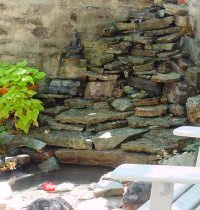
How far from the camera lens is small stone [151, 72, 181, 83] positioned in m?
6.17

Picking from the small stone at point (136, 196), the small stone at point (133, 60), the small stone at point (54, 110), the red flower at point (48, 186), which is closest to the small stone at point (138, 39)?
the small stone at point (133, 60)

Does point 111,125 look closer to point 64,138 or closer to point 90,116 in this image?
point 90,116

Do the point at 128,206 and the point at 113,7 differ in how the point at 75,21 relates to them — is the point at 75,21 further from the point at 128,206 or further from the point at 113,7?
the point at 128,206

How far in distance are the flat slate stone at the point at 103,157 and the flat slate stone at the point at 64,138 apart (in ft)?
0.26

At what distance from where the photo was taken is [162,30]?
660 centimetres

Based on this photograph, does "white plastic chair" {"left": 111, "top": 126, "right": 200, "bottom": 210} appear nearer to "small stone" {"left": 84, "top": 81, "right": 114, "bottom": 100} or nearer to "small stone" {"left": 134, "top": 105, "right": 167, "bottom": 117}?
"small stone" {"left": 134, "top": 105, "right": 167, "bottom": 117}

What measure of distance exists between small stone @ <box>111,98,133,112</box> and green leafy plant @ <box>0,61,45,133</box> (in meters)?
0.98

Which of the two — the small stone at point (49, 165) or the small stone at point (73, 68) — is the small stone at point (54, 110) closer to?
the small stone at point (73, 68)

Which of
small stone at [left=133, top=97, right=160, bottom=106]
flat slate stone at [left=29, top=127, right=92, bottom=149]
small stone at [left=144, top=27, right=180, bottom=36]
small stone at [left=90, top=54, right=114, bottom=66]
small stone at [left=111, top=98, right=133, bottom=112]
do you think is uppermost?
small stone at [left=144, top=27, right=180, bottom=36]

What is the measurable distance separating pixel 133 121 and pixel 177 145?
0.71 meters

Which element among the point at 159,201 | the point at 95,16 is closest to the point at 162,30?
the point at 95,16

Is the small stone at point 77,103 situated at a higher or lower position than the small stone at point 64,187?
higher

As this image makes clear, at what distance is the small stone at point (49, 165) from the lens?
5781 mm

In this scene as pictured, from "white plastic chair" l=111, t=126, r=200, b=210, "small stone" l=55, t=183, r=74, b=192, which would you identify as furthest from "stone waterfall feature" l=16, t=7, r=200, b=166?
"white plastic chair" l=111, t=126, r=200, b=210
